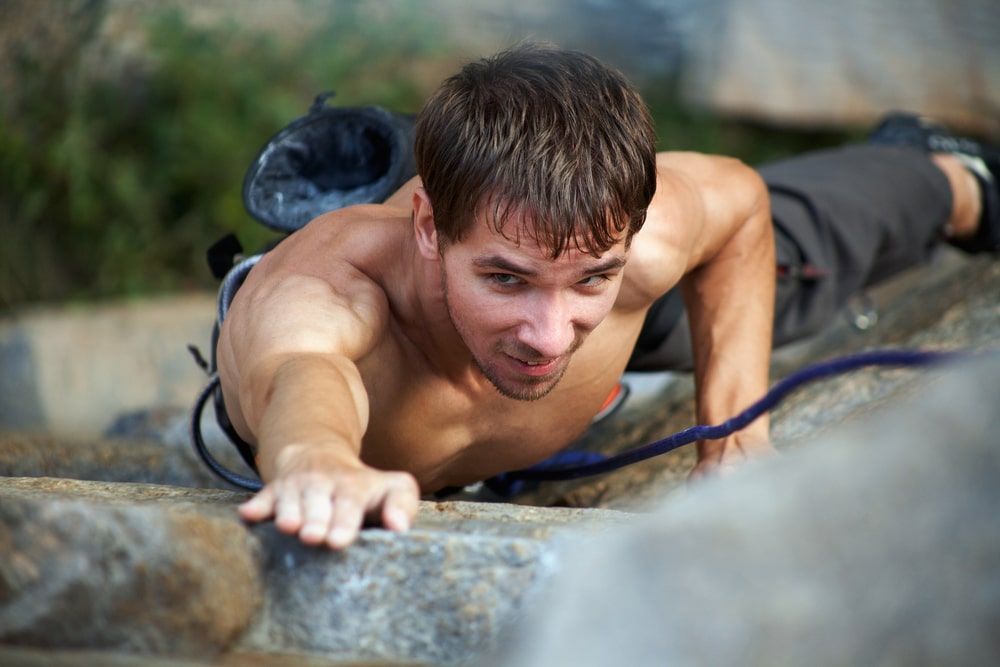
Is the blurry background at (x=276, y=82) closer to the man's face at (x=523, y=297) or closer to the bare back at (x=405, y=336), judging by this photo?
the bare back at (x=405, y=336)

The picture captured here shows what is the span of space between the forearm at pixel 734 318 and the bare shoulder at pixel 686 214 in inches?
1.7

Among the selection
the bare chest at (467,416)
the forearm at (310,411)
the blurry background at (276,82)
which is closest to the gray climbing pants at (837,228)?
the bare chest at (467,416)

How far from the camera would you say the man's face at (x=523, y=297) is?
1.49 meters

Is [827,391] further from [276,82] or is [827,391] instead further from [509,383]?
[276,82]

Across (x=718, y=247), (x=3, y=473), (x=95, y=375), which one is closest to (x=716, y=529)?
(x=718, y=247)

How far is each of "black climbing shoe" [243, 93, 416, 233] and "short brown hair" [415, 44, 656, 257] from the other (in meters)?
0.45

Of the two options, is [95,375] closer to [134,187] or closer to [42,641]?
[134,187]

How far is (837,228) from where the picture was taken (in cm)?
262

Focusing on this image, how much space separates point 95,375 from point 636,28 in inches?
103

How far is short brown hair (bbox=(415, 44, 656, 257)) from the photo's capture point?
1.48 meters

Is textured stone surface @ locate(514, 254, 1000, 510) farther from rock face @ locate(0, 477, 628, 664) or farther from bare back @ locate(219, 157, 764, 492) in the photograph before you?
rock face @ locate(0, 477, 628, 664)

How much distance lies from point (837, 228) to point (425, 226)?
1.29 meters

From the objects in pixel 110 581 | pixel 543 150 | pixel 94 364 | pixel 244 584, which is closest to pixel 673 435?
pixel 543 150

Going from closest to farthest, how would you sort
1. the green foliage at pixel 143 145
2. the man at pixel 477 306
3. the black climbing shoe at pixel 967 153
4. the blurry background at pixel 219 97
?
the man at pixel 477 306 → the black climbing shoe at pixel 967 153 → the blurry background at pixel 219 97 → the green foliage at pixel 143 145
